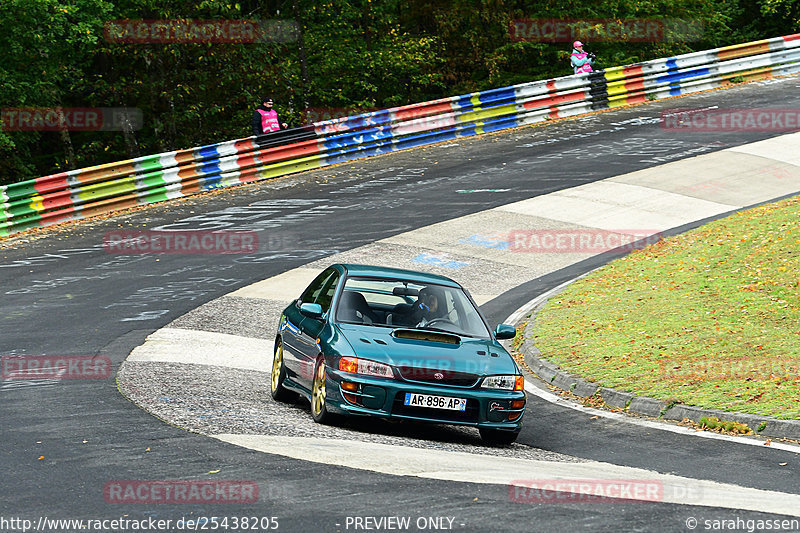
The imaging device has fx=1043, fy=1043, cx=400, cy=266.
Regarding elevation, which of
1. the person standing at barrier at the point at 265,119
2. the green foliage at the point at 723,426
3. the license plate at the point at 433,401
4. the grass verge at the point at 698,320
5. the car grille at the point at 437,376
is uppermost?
the person standing at barrier at the point at 265,119

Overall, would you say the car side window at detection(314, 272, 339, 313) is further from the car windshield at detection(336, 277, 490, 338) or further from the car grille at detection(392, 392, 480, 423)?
the car grille at detection(392, 392, 480, 423)

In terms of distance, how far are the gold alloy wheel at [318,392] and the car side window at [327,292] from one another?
0.88m

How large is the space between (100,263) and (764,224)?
38.6 ft

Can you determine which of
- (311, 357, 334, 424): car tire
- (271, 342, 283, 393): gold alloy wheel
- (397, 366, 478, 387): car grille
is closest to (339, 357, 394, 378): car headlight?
(397, 366, 478, 387): car grille

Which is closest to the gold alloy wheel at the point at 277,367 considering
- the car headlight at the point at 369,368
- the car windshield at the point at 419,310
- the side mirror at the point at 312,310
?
the side mirror at the point at 312,310

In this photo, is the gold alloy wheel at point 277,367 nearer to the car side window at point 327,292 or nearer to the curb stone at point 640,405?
the car side window at point 327,292

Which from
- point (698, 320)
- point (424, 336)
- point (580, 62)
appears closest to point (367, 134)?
point (580, 62)

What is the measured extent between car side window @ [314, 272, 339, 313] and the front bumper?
1.30 m

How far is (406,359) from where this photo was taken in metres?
9.30

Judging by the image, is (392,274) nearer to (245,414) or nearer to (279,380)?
(279,380)

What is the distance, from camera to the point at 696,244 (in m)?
18.3

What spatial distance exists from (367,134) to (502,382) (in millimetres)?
18437

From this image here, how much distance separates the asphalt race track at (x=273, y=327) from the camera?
6621mm

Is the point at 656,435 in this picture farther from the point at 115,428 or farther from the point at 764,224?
the point at 764,224
